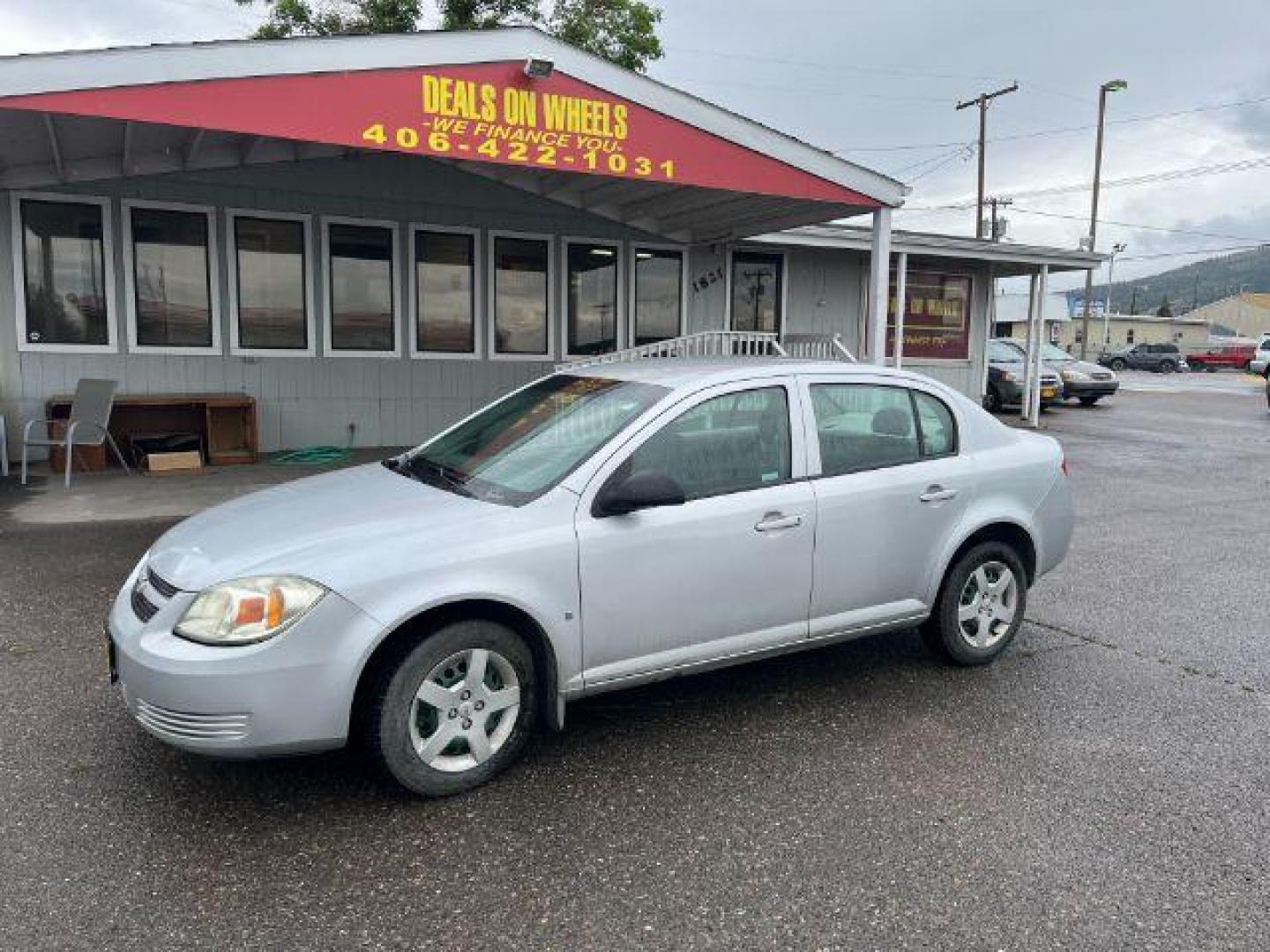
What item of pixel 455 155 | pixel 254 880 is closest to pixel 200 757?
pixel 254 880

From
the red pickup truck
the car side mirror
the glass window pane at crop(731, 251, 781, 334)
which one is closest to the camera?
the car side mirror

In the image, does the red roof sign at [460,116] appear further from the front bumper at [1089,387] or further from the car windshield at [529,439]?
the front bumper at [1089,387]

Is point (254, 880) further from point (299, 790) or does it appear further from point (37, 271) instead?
point (37, 271)

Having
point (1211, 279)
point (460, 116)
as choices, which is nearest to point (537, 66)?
point (460, 116)

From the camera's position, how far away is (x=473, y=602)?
318 centimetres

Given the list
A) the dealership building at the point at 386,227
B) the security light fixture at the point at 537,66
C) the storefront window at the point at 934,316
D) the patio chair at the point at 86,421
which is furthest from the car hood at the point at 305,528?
the storefront window at the point at 934,316

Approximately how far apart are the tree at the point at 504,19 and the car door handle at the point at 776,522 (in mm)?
18083

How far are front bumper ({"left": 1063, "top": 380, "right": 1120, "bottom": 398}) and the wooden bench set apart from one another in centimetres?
1786

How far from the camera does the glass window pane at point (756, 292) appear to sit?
13633mm

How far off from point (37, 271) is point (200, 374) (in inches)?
71.6

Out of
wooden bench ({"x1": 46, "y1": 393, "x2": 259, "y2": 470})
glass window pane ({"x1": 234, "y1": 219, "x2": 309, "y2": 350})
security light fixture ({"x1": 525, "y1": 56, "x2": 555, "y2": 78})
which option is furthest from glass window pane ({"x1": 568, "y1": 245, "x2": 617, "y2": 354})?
security light fixture ({"x1": 525, "y1": 56, "x2": 555, "y2": 78})

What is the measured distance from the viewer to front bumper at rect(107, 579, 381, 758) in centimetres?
283

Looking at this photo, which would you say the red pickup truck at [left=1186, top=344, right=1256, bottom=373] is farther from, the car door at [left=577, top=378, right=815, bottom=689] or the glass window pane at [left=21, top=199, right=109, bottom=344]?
the car door at [left=577, top=378, right=815, bottom=689]

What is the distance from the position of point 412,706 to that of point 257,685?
0.50 m
